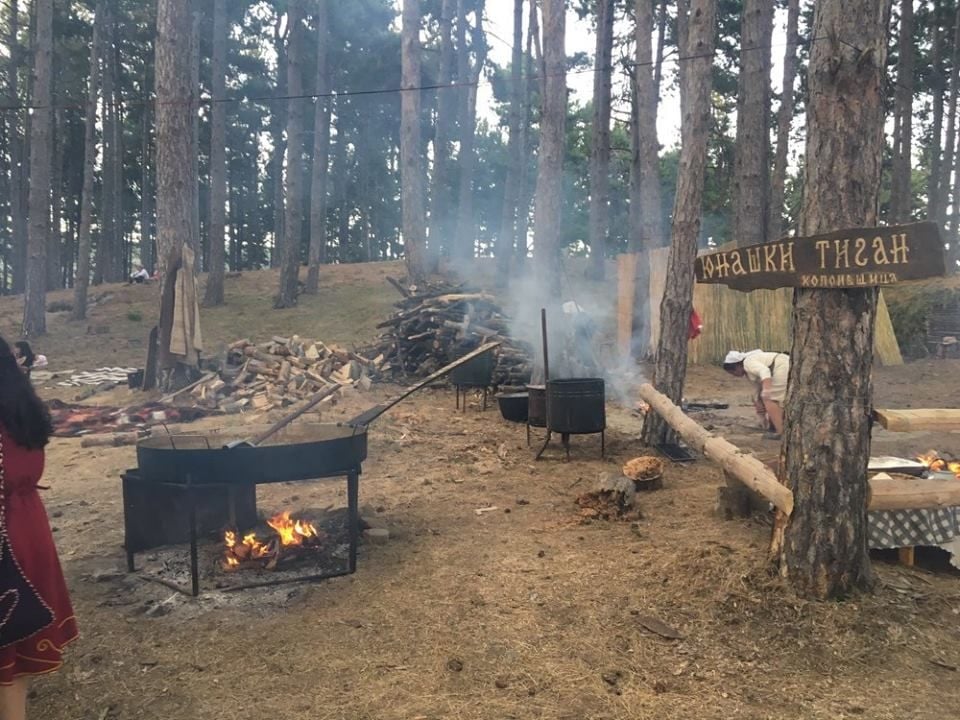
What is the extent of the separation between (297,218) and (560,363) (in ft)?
43.8

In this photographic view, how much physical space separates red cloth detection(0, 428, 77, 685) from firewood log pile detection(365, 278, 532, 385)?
10.6 meters

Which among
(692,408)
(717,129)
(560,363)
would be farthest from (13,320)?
(717,129)

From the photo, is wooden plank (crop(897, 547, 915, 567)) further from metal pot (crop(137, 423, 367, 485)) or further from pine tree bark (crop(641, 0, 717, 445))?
pine tree bark (crop(641, 0, 717, 445))

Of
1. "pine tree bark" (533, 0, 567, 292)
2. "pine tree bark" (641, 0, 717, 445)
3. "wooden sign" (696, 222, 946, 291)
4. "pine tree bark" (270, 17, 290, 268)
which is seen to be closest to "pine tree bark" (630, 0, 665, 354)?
"pine tree bark" (533, 0, 567, 292)

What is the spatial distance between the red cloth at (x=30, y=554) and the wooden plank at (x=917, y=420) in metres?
4.39

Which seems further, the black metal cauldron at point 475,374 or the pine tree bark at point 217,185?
the pine tree bark at point 217,185

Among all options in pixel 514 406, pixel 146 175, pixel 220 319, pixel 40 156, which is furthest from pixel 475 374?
pixel 146 175

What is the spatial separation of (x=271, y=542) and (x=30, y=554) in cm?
262

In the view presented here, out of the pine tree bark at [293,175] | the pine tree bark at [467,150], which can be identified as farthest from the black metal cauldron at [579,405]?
the pine tree bark at [467,150]

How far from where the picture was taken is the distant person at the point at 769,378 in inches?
378

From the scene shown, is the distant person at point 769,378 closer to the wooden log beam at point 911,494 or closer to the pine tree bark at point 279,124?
the wooden log beam at point 911,494

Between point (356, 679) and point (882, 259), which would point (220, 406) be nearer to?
point (356, 679)

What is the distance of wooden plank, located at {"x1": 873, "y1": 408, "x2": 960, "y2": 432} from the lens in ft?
13.5

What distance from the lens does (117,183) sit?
1161 inches
